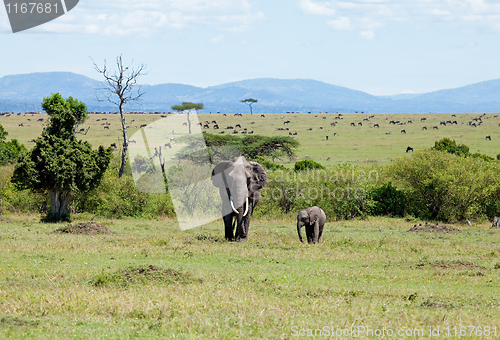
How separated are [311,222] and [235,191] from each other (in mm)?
3792

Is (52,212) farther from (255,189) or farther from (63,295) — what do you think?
(63,295)

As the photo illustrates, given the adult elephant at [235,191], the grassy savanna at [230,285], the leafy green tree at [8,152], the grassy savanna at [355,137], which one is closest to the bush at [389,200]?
the grassy savanna at [230,285]

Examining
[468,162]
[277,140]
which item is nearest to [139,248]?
[468,162]

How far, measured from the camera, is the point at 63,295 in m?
12.5

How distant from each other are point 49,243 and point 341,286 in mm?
11741

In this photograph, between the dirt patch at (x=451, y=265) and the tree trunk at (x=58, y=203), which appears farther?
the tree trunk at (x=58, y=203)

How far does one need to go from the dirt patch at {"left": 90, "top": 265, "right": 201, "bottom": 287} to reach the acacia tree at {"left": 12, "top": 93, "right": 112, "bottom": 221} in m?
15.2

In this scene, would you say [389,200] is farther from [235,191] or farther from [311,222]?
[235,191]

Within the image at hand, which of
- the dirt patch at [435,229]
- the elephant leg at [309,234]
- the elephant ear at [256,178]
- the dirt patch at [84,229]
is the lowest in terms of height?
the dirt patch at [435,229]

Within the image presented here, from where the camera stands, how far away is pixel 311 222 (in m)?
23.8

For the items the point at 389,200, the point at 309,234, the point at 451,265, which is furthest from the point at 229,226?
the point at 389,200

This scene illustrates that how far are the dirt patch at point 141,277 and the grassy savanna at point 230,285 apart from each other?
0.10 ft

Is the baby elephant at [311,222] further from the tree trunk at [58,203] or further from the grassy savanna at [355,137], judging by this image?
the grassy savanna at [355,137]

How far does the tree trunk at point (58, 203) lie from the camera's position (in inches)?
1169
